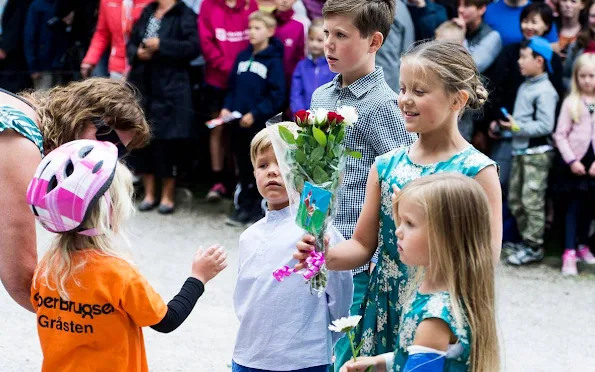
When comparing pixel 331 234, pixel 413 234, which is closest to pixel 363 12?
pixel 331 234

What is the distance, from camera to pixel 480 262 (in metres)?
2.70

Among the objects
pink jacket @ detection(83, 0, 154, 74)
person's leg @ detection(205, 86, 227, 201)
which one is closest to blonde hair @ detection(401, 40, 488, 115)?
person's leg @ detection(205, 86, 227, 201)

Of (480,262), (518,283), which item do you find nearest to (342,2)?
(480,262)

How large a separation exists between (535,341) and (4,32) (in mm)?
6302

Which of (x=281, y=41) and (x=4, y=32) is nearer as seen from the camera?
(x=281, y=41)

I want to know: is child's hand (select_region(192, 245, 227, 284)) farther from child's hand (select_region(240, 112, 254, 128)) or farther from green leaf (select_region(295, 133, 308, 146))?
child's hand (select_region(240, 112, 254, 128))

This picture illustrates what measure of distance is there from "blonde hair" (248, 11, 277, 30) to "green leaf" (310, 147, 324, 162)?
462cm

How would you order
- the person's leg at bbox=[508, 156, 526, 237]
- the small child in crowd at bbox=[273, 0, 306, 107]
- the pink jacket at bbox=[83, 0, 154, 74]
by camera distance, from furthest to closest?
the pink jacket at bbox=[83, 0, 154, 74]
the small child in crowd at bbox=[273, 0, 306, 107]
the person's leg at bbox=[508, 156, 526, 237]

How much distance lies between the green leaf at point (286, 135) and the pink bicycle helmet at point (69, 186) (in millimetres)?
603

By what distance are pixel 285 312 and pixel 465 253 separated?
1.02 m

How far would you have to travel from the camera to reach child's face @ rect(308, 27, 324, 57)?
7.39 metres

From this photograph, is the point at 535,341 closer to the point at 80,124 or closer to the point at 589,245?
the point at 589,245

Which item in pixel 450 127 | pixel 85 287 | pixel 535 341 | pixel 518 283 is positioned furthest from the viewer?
pixel 518 283

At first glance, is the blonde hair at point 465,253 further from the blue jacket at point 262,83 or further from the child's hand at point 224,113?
the child's hand at point 224,113
